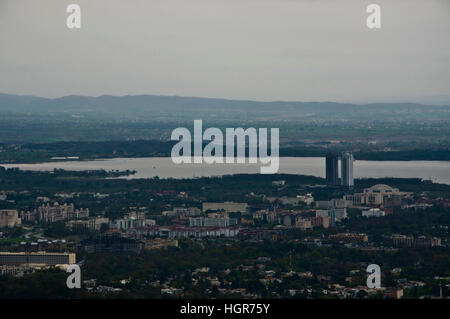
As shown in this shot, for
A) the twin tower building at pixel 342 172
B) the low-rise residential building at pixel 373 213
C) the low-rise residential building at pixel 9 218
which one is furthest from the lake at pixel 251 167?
the low-rise residential building at pixel 9 218

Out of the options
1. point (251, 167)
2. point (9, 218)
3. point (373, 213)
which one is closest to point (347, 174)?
point (251, 167)

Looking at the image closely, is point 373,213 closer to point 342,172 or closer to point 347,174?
point 347,174

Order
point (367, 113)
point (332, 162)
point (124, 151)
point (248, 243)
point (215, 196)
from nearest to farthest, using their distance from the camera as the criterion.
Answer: point (248, 243) < point (215, 196) < point (332, 162) < point (124, 151) < point (367, 113)

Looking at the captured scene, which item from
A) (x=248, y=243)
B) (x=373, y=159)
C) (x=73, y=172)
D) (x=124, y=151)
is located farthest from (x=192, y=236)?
(x=124, y=151)

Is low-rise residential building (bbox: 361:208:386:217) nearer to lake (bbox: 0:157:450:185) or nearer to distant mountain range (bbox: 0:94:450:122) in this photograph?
lake (bbox: 0:157:450:185)

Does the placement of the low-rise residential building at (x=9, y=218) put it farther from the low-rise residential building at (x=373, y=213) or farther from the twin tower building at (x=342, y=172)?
the twin tower building at (x=342, y=172)

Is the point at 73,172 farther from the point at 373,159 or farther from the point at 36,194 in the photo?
the point at 373,159
